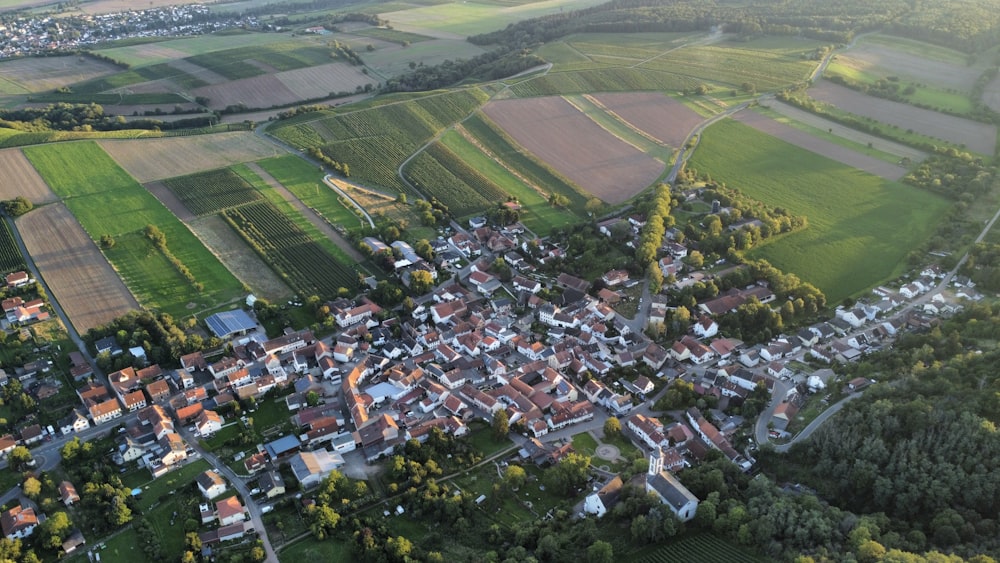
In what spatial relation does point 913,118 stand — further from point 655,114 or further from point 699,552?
point 699,552

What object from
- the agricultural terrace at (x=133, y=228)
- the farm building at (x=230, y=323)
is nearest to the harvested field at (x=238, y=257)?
the agricultural terrace at (x=133, y=228)

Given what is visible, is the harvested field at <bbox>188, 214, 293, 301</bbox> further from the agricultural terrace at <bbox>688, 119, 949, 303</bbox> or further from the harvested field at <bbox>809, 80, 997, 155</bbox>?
the harvested field at <bbox>809, 80, 997, 155</bbox>

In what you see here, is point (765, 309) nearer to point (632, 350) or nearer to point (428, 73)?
point (632, 350)

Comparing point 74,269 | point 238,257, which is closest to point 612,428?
point 238,257

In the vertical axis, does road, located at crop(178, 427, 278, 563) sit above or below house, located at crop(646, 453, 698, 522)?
below

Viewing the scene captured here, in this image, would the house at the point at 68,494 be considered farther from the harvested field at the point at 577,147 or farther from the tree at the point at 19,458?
the harvested field at the point at 577,147

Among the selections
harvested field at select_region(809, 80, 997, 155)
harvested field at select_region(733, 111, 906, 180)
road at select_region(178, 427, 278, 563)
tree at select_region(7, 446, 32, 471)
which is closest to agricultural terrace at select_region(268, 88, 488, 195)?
harvested field at select_region(733, 111, 906, 180)
